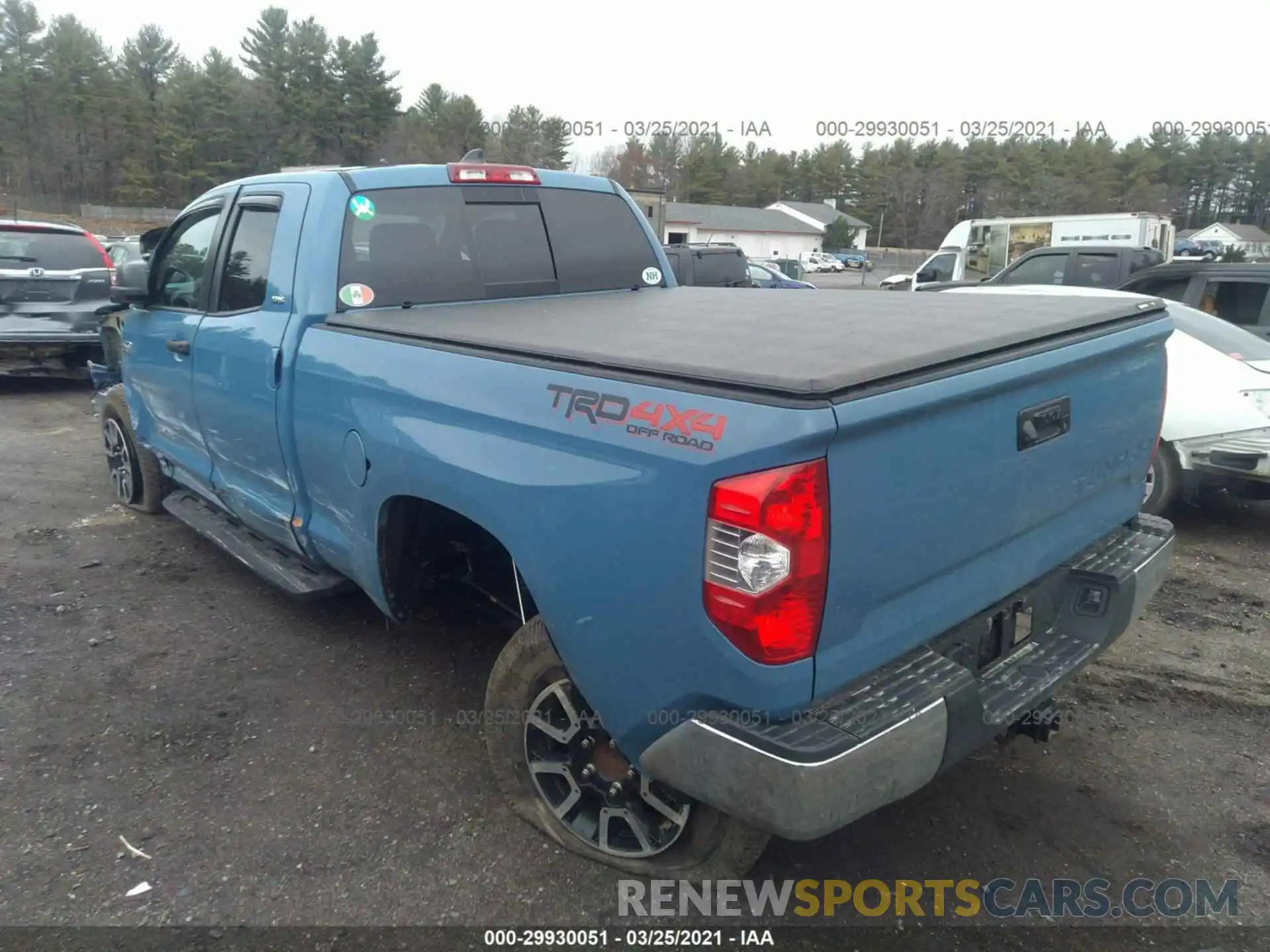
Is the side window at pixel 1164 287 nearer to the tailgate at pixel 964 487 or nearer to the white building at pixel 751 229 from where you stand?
the tailgate at pixel 964 487

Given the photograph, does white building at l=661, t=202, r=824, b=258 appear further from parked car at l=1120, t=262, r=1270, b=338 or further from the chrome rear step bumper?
the chrome rear step bumper

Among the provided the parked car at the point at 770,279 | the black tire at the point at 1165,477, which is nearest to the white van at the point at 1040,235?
the parked car at the point at 770,279

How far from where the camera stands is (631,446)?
2.08 metres

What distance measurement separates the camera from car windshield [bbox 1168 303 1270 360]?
5.79 meters

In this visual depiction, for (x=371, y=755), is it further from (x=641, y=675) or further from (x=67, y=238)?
(x=67, y=238)

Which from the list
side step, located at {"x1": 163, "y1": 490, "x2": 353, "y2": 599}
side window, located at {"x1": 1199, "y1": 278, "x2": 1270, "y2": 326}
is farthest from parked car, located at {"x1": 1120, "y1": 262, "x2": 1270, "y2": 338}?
side step, located at {"x1": 163, "y1": 490, "x2": 353, "y2": 599}

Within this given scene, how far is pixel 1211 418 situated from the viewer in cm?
559

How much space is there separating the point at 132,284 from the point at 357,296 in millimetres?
2028

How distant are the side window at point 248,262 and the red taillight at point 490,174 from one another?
80cm

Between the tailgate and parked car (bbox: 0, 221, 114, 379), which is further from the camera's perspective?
parked car (bbox: 0, 221, 114, 379)

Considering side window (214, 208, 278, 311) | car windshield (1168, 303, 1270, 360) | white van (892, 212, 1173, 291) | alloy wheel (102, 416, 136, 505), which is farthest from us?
white van (892, 212, 1173, 291)

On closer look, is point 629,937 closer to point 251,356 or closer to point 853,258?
Answer: point 251,356

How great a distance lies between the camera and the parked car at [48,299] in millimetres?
9570

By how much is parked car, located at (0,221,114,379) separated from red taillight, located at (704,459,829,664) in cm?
974
